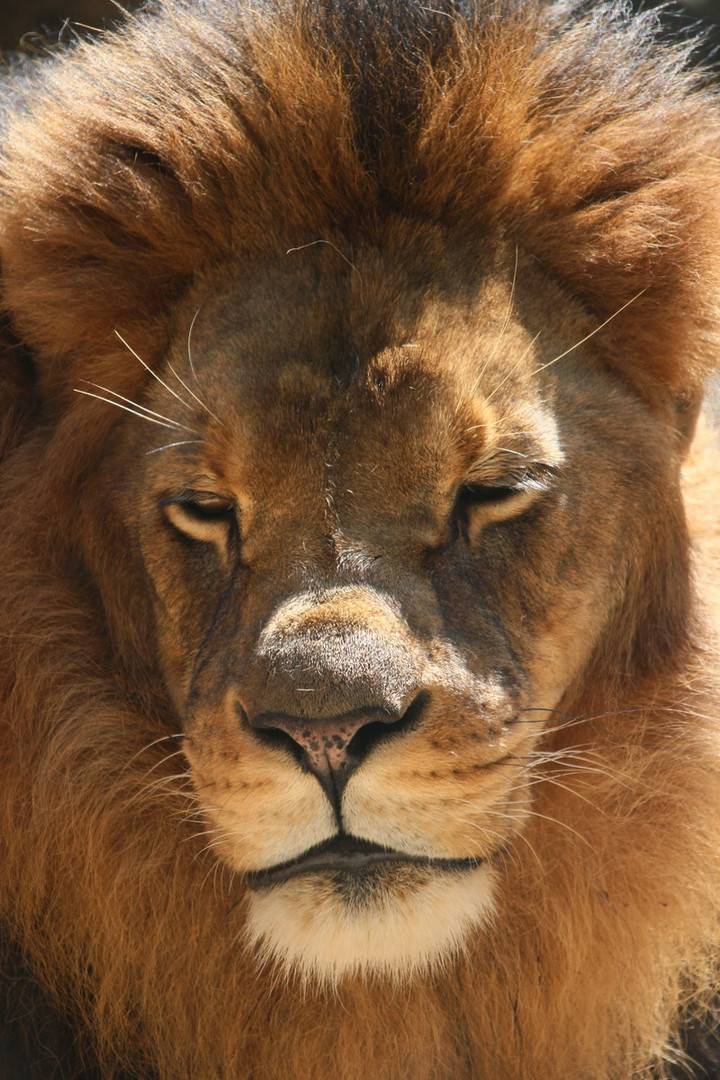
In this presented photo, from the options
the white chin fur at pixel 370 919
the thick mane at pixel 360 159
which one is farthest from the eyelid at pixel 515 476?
the white chin fur at pixel 370 919

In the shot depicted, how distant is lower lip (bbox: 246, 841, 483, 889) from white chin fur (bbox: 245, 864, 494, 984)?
11 millimetres

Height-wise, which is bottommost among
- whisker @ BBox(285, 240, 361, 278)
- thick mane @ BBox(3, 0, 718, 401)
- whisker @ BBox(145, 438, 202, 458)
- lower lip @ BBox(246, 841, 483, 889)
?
lower lip @ BBox(246, 841, 483, 889)

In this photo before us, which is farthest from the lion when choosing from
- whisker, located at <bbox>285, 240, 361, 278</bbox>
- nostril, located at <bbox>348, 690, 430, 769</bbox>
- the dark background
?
the dark background

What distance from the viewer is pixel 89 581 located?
2.43 metres

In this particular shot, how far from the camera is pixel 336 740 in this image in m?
1.80

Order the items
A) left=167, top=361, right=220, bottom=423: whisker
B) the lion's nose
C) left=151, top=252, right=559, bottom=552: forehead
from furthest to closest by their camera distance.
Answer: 1. left=167, top=361, right=220, bottom=423: whisker
2. left=151, top=252, right=559, bottom=552: forehead
3. the lion's nose

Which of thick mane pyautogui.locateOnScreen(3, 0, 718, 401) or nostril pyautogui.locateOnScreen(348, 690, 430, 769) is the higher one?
thick mane pyautogui.locateOnScreen(3, 0, 718, 401)

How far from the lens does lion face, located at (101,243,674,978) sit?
1.86m

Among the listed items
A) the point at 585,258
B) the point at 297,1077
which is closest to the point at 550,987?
the point at 297,1077

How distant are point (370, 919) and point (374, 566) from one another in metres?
0.53

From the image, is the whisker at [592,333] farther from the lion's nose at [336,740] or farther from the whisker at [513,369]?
the lion's nose at [336,740]

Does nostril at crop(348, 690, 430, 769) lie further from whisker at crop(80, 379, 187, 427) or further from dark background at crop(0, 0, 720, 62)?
dark background at crop(0, 0, 720, 62)

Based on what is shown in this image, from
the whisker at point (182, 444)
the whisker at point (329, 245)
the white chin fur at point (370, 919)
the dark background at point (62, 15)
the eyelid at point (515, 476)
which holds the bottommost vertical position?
the white chin fur at point (370, 919)

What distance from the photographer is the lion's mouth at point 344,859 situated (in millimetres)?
1864
